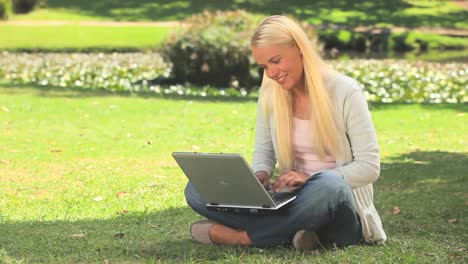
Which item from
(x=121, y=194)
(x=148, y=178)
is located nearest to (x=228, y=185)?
(x=121, y=194)

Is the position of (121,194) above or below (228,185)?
below

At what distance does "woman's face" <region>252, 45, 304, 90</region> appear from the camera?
5379mm

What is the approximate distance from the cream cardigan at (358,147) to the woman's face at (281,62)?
198 mm

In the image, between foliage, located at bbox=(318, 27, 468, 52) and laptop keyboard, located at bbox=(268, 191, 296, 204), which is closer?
laptop keyboard, located at bbox=(268, 191, 296, 204)

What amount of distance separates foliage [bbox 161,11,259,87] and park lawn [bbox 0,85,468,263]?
8.18 ft

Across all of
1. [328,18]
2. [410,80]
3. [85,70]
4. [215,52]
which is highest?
[215,52]

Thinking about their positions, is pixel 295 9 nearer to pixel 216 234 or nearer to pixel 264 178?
pixel 264 178

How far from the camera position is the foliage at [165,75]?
16.0 metres

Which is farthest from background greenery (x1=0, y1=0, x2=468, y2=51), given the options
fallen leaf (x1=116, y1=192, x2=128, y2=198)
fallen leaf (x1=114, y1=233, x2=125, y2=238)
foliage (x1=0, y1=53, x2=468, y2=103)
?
fallen leaf (x1=114, y1=233, x2=125, y2=238)

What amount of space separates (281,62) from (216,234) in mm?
989

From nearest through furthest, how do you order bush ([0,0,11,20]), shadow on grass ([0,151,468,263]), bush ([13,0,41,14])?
shadow on grass ([0,151,468,263]) → bush ([0,0,11,20]) → bush ([13,0,41,14])

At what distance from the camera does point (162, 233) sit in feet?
20.6

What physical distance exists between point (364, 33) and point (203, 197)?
22594 mm

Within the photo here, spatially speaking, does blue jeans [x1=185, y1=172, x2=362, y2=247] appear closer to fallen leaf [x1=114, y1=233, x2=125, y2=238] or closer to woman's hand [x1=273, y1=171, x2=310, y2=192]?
woman's hand [x1=273, y1=171, x2=310, y2=192]
